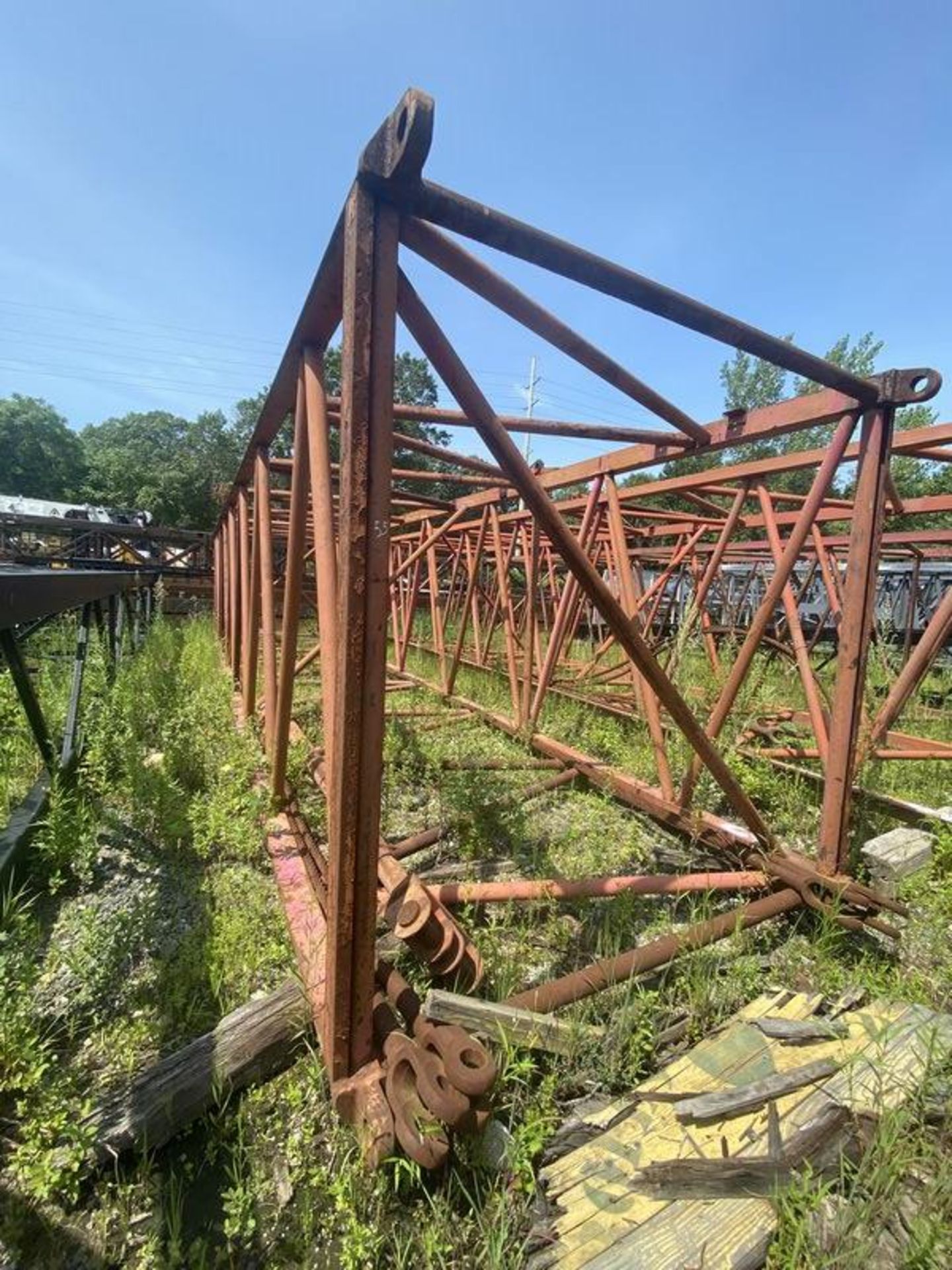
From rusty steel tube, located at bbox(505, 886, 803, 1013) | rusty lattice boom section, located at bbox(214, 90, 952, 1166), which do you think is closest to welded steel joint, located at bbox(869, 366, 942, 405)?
rusty lattice boom section, located at bbox(214, 90, 952, 1166)

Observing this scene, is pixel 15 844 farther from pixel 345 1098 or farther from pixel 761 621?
pixel 761 621

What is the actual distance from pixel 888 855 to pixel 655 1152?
6.97ft

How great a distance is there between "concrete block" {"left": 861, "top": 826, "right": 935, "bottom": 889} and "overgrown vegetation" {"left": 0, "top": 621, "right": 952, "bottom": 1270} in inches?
3.9

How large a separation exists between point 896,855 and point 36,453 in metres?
49.1

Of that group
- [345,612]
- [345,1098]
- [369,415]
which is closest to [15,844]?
[345,1098]

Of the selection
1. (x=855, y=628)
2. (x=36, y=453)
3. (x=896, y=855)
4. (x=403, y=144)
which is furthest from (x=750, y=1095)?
(x=36, y=453)

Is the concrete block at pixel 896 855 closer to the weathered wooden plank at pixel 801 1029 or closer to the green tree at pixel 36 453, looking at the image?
the weathered wooden plank at pixel 801 1029

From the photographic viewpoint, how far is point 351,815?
136 cm

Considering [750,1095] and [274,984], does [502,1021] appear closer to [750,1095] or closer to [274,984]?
[750,1095]

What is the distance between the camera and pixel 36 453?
37.8m

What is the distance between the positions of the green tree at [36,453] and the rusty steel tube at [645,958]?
1779 inches

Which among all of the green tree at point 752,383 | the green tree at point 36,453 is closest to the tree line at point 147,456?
the green tree at point 36,453

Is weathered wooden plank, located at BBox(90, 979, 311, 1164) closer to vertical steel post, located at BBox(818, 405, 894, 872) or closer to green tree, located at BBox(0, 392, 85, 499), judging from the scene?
vertical steel post, located at BBox(818, 405, 894, 872)

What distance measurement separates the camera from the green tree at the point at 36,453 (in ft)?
122
